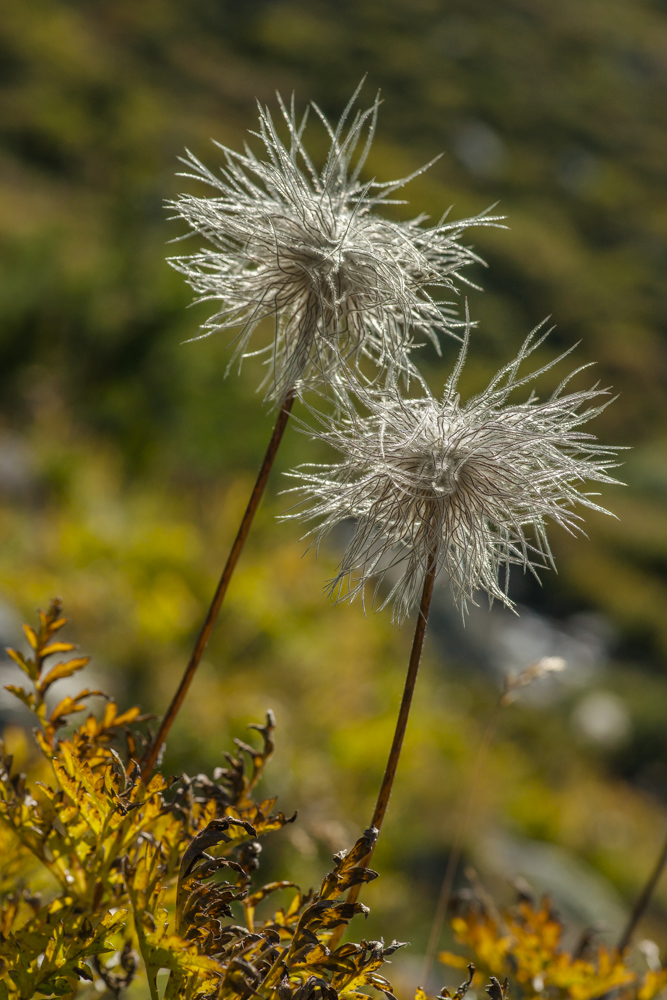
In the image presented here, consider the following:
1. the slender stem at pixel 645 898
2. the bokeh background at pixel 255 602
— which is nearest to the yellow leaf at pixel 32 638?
the bokeh background at pixel 255 602

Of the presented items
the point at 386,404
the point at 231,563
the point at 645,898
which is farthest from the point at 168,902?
the point at 645,898

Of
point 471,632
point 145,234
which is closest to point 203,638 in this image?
point 145,234

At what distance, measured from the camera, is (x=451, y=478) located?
0.97m

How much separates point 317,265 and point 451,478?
1.13 feet

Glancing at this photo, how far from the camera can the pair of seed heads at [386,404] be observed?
0.98m

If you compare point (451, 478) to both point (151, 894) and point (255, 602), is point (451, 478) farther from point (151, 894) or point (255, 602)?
point (255, 602)

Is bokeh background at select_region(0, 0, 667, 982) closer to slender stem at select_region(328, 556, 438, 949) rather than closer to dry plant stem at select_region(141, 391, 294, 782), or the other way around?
dry plant stem at select_region(141, 391, 294, 782)

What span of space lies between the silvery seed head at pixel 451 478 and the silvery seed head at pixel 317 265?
0.33ft

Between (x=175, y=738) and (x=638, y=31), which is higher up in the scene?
(x=638, y=31)

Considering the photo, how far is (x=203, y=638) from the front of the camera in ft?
3.44

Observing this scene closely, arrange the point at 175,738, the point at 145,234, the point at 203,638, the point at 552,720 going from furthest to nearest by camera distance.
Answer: the point at 552,720 → the point at 145,234 → the point at 175,738 → the point at 203,638

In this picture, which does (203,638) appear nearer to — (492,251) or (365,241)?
(365,241)

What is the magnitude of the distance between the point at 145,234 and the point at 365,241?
10.4 meters

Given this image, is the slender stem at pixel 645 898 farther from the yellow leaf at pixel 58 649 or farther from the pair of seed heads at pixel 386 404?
the yellow leaf at pixel 58 649
